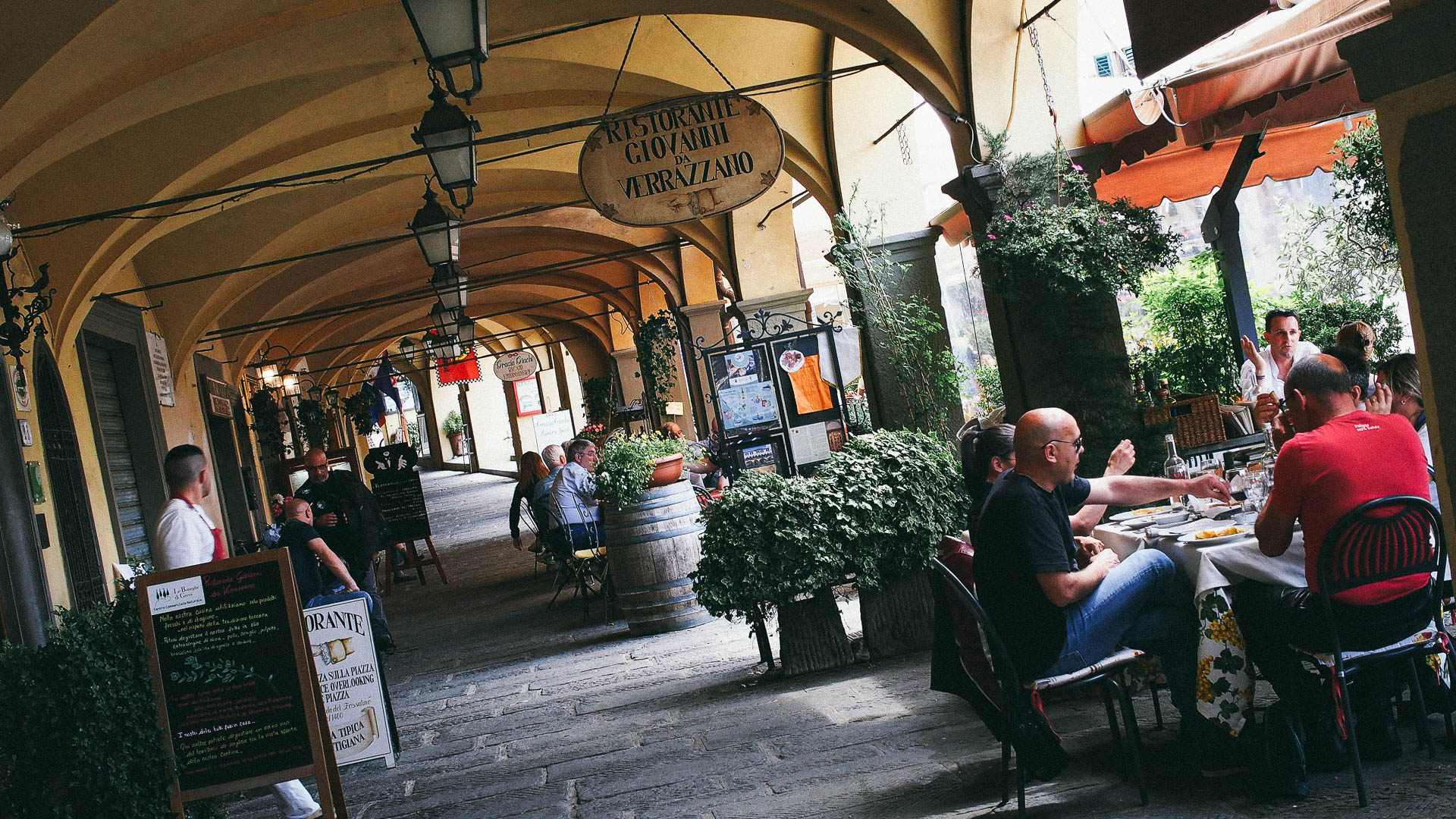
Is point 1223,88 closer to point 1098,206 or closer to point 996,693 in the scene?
point 1098,206

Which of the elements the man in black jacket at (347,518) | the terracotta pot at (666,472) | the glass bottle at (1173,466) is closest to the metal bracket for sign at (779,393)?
the terracotta pot at (666,472)

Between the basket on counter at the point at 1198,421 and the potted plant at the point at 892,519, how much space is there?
2263 millimetres

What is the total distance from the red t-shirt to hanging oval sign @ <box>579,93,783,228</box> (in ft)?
13.0

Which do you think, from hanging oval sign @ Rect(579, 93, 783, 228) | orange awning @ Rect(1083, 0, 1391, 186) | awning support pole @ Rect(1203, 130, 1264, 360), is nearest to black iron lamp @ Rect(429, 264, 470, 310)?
hanging oval sign @ Rect(579, 93, 783, 228)

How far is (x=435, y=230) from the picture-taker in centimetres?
726

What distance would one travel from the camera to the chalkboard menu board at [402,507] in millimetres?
13164

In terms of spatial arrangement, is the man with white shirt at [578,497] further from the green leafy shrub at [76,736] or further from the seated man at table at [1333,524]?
the seated man at table at [1333,524]

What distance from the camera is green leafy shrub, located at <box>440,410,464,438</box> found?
47.8 metres

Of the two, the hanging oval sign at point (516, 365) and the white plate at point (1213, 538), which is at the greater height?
the hanging oval sign at point (516, 365)

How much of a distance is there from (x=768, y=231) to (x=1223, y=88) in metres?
7.37

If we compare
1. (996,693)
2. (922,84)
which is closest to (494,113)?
(922,84)

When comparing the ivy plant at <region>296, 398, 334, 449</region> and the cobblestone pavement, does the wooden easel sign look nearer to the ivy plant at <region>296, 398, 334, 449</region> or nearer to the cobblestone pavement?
the cobblestone pavement

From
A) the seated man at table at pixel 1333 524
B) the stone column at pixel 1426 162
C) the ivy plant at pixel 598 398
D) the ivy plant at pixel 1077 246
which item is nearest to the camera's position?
the stone column at pixel 1426 162

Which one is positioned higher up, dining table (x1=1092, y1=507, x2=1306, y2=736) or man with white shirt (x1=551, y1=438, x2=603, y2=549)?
man with white shirt (x1=551, y1=438, x2=603, y2=549)
